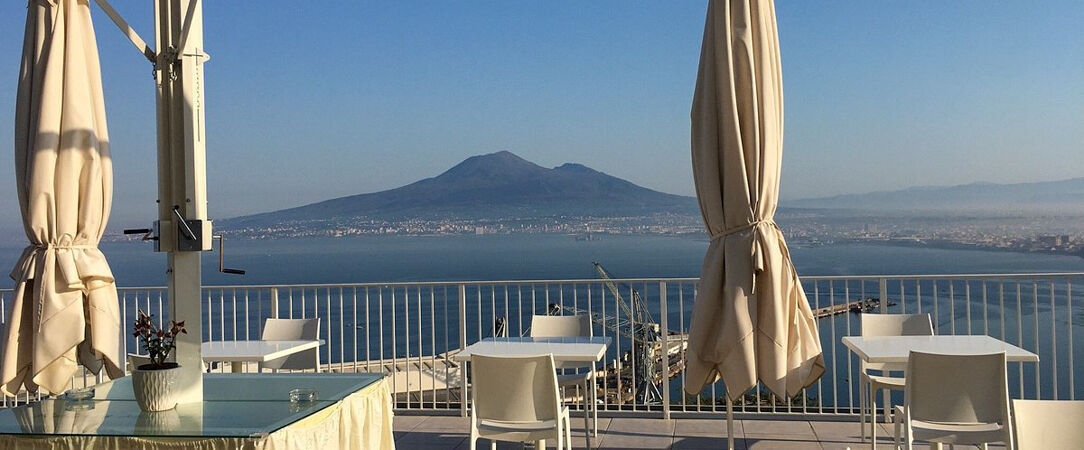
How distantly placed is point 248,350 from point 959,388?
395cm

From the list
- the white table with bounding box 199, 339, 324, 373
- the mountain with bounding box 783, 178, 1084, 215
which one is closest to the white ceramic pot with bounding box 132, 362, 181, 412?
the white table with bounding box 199, 339, 324, 373

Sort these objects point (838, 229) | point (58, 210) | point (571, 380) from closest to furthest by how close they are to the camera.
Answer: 1. point (58, 210)
2. point (571, 380)
3. point (838, 229)

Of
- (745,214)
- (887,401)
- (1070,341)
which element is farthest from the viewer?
(1070,341)

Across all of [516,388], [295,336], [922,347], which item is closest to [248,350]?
[295,336]

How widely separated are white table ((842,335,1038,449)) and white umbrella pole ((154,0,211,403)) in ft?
10.8

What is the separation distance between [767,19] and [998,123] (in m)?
34.7

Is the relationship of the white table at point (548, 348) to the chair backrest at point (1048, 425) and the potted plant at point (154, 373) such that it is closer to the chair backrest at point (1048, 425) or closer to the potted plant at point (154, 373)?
the potted plant at point (154, 373)

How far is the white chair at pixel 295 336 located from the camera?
637 cm

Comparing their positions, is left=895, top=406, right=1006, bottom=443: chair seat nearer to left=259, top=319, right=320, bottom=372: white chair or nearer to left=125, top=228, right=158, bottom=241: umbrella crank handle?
left=125, top=228, right=158, bottom=241: umbrella crank handle

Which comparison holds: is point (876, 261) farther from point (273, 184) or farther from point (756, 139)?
point (756, 139)

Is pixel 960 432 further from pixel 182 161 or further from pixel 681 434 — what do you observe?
pixel 182 161

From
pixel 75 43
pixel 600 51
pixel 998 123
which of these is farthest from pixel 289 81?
pixel 75 43

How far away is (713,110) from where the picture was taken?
→ 4.24m

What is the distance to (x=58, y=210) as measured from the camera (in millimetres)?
4918
